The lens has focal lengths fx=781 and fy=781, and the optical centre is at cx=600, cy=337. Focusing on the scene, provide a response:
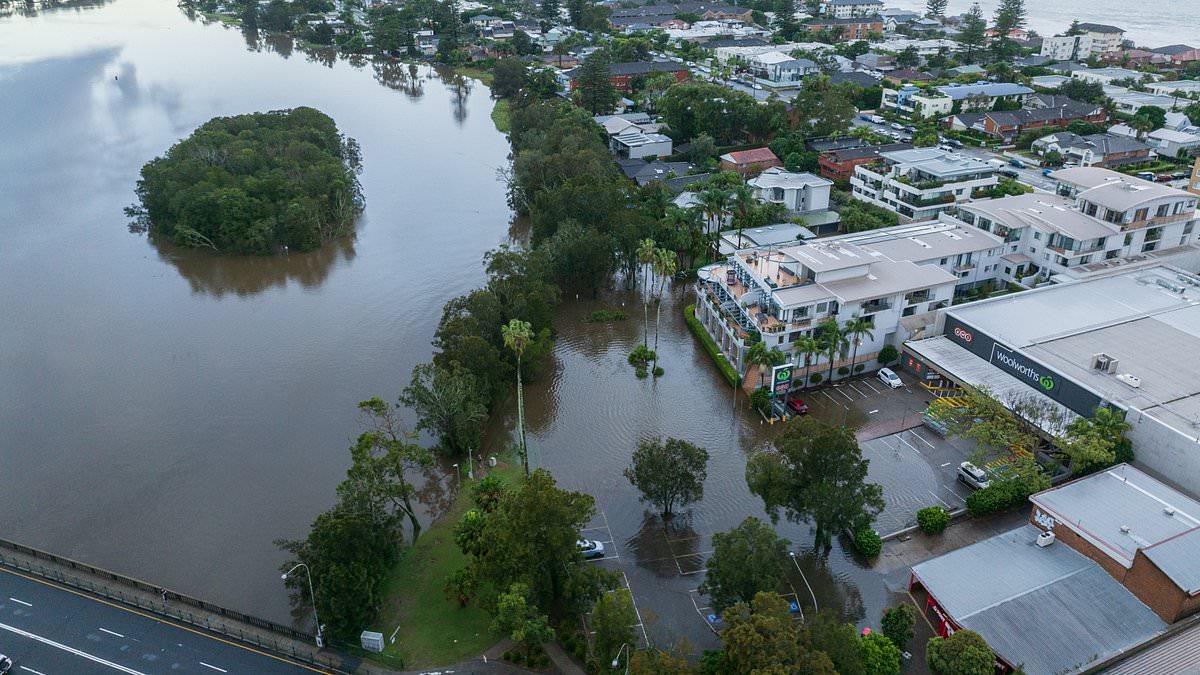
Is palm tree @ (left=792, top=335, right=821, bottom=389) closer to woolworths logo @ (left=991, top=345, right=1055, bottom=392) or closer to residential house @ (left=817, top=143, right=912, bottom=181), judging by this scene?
woolworths logo @ (left=991, top=345, right=1055, bottom=392)

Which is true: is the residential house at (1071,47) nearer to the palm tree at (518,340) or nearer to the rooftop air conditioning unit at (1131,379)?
the rooftop air conditioning unit at (1131,379)

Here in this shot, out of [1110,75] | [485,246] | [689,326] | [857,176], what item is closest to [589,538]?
[689,326]

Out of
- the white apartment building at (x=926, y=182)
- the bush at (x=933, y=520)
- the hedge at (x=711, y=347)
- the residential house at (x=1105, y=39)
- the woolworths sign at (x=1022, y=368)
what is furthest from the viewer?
the residential house at (x=1105, y=39)

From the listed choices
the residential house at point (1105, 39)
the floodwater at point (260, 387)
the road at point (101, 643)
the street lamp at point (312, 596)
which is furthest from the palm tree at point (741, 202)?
the residential house at point (1105, 39)

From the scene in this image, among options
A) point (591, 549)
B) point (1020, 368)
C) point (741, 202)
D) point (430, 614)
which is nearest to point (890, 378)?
point (1020, 368)

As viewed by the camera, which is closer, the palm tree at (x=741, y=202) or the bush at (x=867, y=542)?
the bush at (x=867, y=542)

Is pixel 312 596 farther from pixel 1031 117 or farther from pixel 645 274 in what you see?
pixel 1031 117

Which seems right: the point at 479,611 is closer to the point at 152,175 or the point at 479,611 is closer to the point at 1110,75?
the point at 152,175
